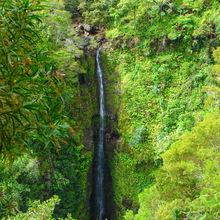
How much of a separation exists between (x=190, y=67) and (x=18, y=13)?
434 inches

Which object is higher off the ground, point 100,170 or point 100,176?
point 100,170

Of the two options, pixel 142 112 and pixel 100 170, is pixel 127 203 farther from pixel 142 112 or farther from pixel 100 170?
pixel 142 112

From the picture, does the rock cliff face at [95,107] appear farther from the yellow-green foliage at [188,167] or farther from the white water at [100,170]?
the yellow-green foliage at [188,167]

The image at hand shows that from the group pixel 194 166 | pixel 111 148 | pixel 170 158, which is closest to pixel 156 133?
pixel 111 148

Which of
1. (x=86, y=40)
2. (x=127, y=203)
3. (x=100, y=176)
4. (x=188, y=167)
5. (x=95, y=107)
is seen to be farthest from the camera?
(x=86, y=40)

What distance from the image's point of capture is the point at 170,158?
5.41 metres

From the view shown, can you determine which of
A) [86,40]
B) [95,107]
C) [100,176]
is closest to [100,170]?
[100,176]

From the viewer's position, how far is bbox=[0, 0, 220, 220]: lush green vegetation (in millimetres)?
5152

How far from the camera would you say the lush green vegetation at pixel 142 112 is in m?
5.15

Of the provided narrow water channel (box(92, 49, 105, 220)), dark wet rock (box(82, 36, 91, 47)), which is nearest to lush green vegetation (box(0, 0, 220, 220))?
narrow water channel (box(92, 49, 105, 220))

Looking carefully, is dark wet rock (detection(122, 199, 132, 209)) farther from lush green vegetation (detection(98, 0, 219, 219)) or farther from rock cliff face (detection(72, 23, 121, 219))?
rock cliff face (detection(72, 23, 121, 219))

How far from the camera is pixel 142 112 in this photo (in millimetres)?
10977

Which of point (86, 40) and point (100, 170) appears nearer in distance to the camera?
point (100, 170)

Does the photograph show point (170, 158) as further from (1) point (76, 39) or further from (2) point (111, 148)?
(1) point (76, 39)
